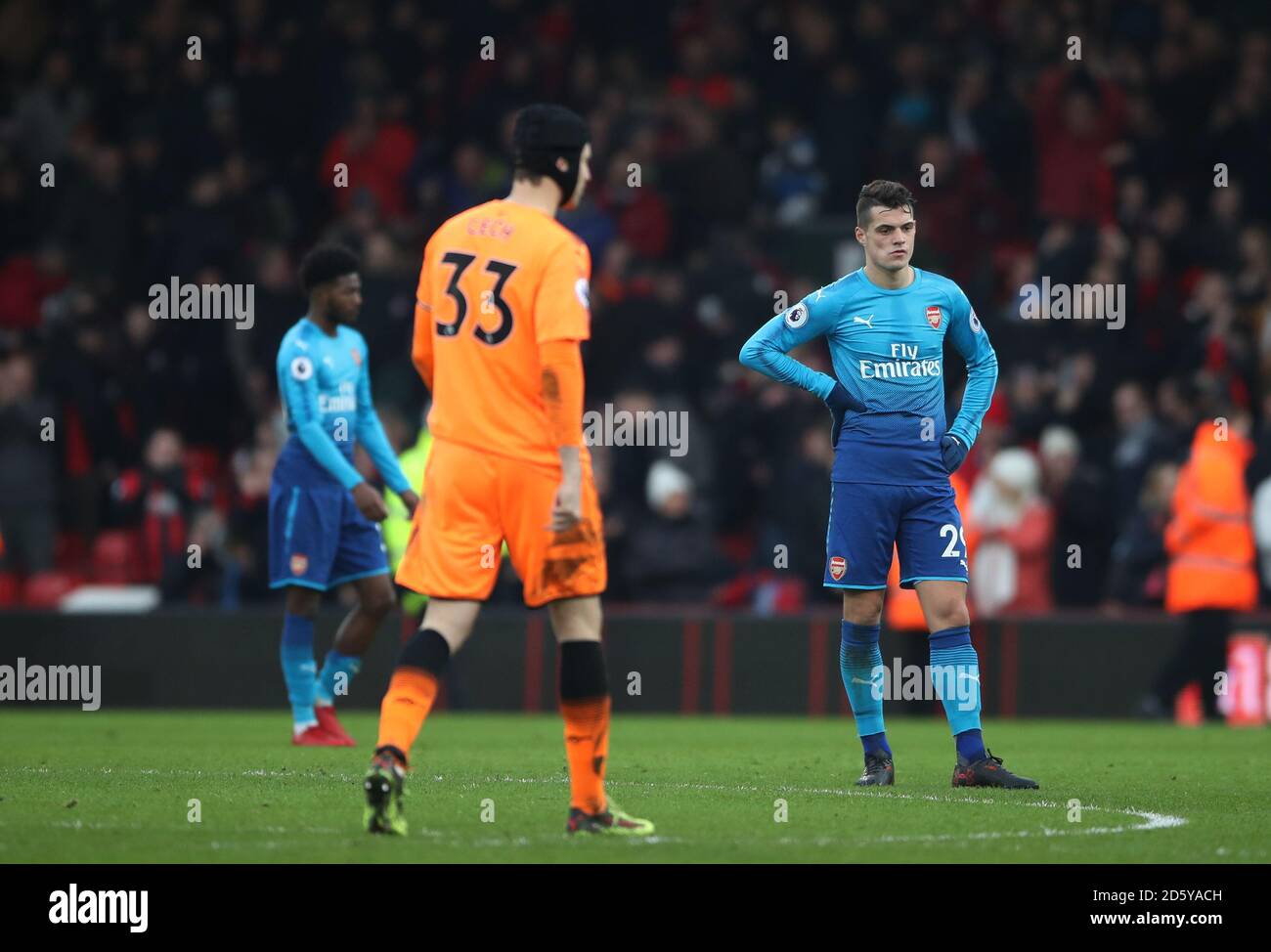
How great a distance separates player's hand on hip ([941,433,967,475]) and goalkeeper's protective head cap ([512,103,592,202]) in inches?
108

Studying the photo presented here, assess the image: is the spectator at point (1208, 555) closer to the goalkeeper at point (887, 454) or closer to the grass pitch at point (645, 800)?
the grass pitch at point (645, 800)

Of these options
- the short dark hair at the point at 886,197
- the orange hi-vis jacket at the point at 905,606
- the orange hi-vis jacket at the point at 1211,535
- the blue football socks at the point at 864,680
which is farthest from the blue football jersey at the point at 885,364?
the orange hi-vis jacket at the point at 905,606

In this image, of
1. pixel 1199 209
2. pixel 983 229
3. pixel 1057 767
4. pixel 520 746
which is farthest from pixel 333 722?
pixel 1199 209

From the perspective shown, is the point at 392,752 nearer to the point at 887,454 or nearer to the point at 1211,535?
the point at 887,454

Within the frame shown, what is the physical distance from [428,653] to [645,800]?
1670 mm

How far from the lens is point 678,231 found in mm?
19969

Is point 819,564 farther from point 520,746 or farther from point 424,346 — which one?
point 424,346

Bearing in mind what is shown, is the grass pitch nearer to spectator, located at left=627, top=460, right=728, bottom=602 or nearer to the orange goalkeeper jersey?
the orange goalkeeper jersey

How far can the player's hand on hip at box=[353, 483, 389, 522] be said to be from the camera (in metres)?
11.2

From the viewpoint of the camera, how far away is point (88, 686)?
1652 centimetres

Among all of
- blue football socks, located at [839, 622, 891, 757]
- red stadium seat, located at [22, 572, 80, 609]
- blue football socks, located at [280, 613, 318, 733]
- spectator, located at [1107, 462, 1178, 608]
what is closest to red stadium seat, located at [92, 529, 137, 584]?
red stadium seat, located at [22, 572, 80, 609]

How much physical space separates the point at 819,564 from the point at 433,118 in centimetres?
666

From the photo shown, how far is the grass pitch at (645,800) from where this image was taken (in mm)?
6758

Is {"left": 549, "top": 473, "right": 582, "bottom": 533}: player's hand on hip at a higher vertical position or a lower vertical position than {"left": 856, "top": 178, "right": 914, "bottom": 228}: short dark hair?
lower
